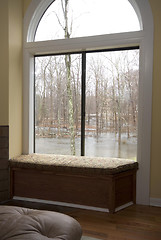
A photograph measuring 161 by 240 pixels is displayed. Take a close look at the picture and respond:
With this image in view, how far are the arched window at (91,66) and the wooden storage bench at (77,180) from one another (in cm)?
28

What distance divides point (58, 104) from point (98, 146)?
33.9 inches

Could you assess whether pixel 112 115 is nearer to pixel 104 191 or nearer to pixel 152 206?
pixel 104 191

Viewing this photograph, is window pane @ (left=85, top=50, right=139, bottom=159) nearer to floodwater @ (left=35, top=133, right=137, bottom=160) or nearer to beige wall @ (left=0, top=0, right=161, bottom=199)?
floodwater @ (left=35, top=133, right=137, bottom=160)

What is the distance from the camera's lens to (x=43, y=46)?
3580 mm

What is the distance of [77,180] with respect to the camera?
3.06 meters

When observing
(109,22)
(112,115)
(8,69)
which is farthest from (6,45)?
(112,115)

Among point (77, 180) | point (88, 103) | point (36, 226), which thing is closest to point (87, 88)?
point (88, 103)

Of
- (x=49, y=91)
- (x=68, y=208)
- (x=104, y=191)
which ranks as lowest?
(x=68, y=208)

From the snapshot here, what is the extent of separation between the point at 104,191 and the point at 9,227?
1521 millimetres

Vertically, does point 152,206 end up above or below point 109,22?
below

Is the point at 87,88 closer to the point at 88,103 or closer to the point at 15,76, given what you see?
the point at 88,103

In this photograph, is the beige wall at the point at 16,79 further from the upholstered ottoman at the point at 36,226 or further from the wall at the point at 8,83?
the upholstered ottoman at the point at 36,226

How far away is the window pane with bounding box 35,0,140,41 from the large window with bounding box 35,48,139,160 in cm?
30

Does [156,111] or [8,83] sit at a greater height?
[8,83]
